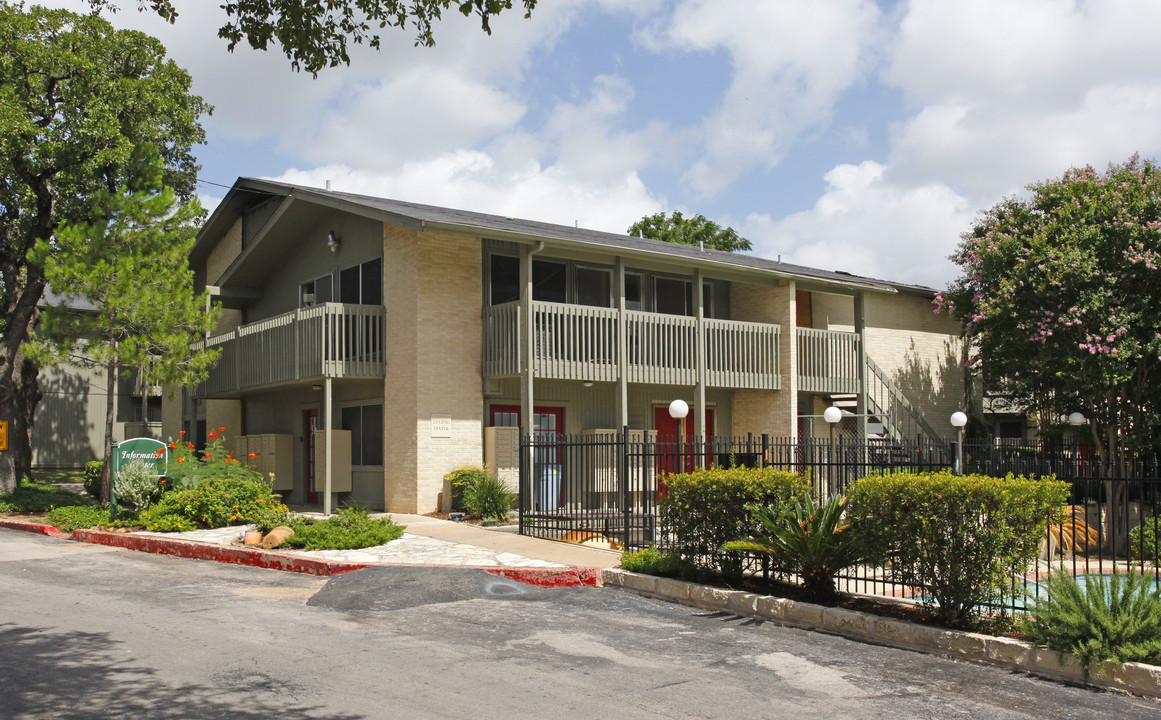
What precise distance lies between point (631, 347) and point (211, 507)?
8161 mm

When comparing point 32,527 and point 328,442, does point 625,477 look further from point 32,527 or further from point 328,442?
point 32,527

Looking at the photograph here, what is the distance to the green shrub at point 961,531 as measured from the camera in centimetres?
809

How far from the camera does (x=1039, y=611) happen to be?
7.64 m

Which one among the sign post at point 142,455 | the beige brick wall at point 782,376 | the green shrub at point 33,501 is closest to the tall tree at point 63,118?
the green shrub at point 33,501

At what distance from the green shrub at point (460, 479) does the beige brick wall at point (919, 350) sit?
1108cm

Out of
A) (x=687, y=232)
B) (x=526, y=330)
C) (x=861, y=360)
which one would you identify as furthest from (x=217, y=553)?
(x=687, y=232)

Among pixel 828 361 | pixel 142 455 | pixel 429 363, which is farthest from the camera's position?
pixel 828 361

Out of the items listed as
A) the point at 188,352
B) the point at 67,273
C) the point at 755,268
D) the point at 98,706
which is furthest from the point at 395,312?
the point at 98,706

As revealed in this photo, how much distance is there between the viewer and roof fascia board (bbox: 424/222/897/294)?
16.8 metres

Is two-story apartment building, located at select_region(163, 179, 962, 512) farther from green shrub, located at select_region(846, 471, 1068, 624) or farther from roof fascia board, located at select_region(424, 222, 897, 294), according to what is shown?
green shrub, located at select_region(846, 471, 1068, 624)

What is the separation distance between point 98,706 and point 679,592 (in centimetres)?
597

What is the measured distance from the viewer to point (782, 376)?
21.8 metres

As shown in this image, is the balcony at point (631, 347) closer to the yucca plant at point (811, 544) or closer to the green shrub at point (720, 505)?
the green shrub at point (720, 505)

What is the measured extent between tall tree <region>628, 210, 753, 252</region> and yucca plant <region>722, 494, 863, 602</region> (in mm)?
34963
